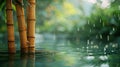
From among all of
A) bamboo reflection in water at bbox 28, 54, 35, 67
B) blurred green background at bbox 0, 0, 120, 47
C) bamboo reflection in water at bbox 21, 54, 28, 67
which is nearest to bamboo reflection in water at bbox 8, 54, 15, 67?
bamboo reflection in water at bbox 21, 54, 28, 67

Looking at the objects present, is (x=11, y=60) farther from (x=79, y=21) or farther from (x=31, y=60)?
(x=79, y=21)

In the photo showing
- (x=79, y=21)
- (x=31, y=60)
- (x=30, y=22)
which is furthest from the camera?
(x=79, y=21)

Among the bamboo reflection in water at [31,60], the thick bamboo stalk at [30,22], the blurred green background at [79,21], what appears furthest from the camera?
the blurred green background at [79,21]

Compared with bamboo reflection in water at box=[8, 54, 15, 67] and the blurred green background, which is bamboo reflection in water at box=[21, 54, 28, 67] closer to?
bamboo reflection in water at box=[8, 54, 15, 67]

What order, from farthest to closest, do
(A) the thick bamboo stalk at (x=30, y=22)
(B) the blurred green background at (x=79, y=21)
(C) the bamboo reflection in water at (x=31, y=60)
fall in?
(B) the blurred green background at (x=79, y=21), (A) the thick bamboo stalk at (x=30, y=22), (C) the bamboo reflection in water at (x=31, y=60)

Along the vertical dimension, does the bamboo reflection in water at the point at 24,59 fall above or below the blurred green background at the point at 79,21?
below

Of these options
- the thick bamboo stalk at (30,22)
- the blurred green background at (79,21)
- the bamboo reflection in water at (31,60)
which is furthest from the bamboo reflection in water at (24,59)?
the blurred green background at (79,21)

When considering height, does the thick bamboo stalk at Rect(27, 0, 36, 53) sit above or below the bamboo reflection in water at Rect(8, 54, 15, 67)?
above

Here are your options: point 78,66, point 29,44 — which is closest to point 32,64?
point 78,66

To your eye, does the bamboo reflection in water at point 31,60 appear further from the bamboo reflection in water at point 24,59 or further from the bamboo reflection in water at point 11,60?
the bamboo reflection in water at point 11,60

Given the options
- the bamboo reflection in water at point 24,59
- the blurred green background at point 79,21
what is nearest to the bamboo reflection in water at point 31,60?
the bamboo reflection in water at point 24,59

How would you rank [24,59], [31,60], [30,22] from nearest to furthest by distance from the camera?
[31,60] < [24,59] < [30,22]

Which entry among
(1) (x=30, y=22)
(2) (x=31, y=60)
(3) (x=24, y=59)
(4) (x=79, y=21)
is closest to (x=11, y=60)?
(3) (x=24, y=59)

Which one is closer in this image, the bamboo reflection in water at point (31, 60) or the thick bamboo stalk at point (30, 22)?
the bamboo reflection in water at point (31, 60)
